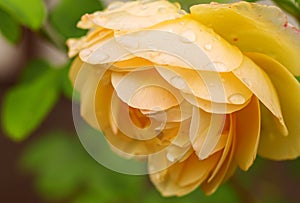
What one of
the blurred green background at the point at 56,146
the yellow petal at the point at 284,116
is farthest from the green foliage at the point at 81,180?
the yellow petal at the point at 284,116

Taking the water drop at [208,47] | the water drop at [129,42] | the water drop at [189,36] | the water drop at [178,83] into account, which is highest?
the water drop at [129,42]

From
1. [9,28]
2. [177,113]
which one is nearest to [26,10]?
[9,28]

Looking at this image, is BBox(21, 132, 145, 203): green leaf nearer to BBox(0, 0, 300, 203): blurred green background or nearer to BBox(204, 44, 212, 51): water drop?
BBox(0, 0, 300, 203): blurred green background

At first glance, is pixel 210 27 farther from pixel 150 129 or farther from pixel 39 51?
pixel 39 51

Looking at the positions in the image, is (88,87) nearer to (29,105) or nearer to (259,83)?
(259,83)

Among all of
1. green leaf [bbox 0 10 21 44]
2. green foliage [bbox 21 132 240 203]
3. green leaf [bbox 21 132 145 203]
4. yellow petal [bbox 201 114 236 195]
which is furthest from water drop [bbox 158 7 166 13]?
green leaf [bbox 21 132 145 203]

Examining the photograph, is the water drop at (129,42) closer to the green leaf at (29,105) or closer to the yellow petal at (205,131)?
the yellow petal at (205,131)

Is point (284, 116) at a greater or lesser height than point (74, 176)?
greater
